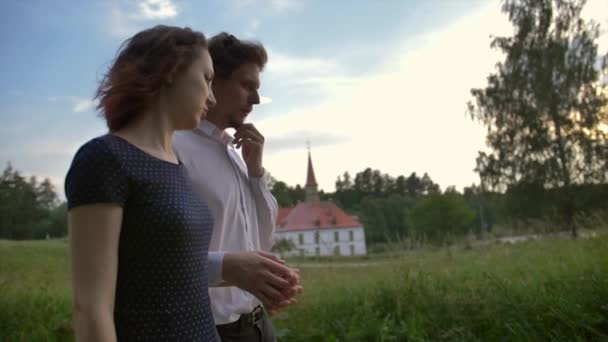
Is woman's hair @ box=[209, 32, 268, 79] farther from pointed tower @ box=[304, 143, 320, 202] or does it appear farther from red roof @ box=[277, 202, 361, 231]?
pointed tower @ box=[304, 143, 320, 202]

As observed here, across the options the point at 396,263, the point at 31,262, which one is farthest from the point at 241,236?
the point at 31,262

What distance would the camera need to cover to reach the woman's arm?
0.79 m

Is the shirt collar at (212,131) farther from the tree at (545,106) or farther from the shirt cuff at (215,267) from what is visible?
the tree at (545,106)

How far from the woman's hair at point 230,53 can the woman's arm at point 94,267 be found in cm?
82

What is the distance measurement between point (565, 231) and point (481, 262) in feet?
9.01

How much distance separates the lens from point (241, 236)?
1.46 metres

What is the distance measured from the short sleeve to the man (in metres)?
0.50

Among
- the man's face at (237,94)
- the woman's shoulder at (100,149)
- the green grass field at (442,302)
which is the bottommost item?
the green grass field at (442,302)

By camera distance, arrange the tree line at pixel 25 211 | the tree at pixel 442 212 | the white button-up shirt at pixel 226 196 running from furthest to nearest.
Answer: the tree at pixel 442 212 → the tree line at pixel 25 211 → the white button-up shirt at pixel 226 196

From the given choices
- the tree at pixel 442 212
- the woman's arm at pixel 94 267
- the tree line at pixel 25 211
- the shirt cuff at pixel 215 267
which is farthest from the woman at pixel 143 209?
the tree at pixel 442 212

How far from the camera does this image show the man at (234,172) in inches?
56.1

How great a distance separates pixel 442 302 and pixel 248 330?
3.29 metres

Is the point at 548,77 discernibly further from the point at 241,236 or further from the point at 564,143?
the point at 241,236

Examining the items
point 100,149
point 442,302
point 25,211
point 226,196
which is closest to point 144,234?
point 100,149
